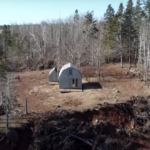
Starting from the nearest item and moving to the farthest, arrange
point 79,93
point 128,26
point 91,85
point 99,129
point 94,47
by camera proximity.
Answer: point 99,129
point 79,93
point 91,85
point 128,26
point 94,47

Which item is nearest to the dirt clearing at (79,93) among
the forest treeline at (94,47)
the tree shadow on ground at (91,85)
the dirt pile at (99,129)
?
the tree shadow on ground at (91,85)

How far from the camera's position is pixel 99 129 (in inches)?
568

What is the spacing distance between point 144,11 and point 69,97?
50.8 ft

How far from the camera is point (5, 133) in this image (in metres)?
12.6

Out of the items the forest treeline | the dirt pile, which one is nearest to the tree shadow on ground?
the forest treeline

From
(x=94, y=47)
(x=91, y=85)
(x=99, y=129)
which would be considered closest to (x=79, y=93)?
(x=91, y=85)

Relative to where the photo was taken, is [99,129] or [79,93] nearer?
[99,129]

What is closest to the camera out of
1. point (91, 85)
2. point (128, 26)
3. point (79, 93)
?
point (79, 93)

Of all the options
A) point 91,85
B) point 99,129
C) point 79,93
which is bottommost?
point 99,129

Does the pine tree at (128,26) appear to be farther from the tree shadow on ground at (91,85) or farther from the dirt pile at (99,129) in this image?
the dirt pile at (99,129)

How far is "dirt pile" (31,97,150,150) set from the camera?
12.9 meters

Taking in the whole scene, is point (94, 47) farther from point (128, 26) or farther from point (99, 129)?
point (99, 129)

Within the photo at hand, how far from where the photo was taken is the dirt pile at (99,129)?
510 inches

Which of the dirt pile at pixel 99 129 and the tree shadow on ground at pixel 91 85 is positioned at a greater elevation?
the tree shadow on ground at pixel 91 85
